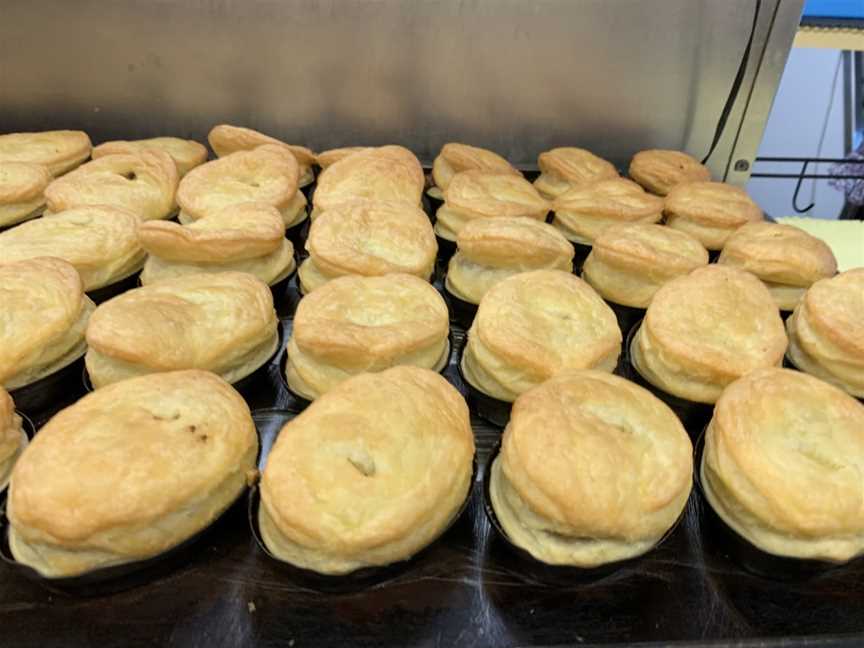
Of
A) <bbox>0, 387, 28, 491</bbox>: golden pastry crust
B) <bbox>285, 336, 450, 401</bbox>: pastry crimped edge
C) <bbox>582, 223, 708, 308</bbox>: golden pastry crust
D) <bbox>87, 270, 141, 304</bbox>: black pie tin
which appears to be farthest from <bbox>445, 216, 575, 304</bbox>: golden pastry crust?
<bbox>0, 387, 28, 491</bbox>: golden pastry crust

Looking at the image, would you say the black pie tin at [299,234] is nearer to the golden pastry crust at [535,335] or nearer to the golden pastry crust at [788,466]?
the golden pastry crust at [535,335]

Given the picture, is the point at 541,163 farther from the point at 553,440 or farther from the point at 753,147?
the point at 553,440

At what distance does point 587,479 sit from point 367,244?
1561mm

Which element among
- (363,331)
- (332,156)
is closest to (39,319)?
(363,331)

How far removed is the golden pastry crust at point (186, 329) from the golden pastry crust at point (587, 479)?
109 cm

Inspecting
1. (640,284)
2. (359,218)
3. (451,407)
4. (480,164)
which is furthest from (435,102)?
(451,407)

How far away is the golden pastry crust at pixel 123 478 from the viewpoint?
1.61 m

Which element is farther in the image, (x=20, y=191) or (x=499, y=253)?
(x=20, y=191)

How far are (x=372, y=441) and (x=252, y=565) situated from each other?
0.56 m

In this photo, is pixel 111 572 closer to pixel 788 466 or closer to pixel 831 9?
pixel 788 466

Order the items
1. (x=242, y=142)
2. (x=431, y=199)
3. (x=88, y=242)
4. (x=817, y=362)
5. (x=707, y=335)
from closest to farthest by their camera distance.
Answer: (x=707, y=335) < (x=817, y=362) < (x=88, y=242) < (x=242, y=142) < (x=431, y=199)

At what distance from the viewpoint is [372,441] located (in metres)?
1.78

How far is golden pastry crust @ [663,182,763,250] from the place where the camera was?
3.23m

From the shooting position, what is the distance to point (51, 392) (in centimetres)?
229
